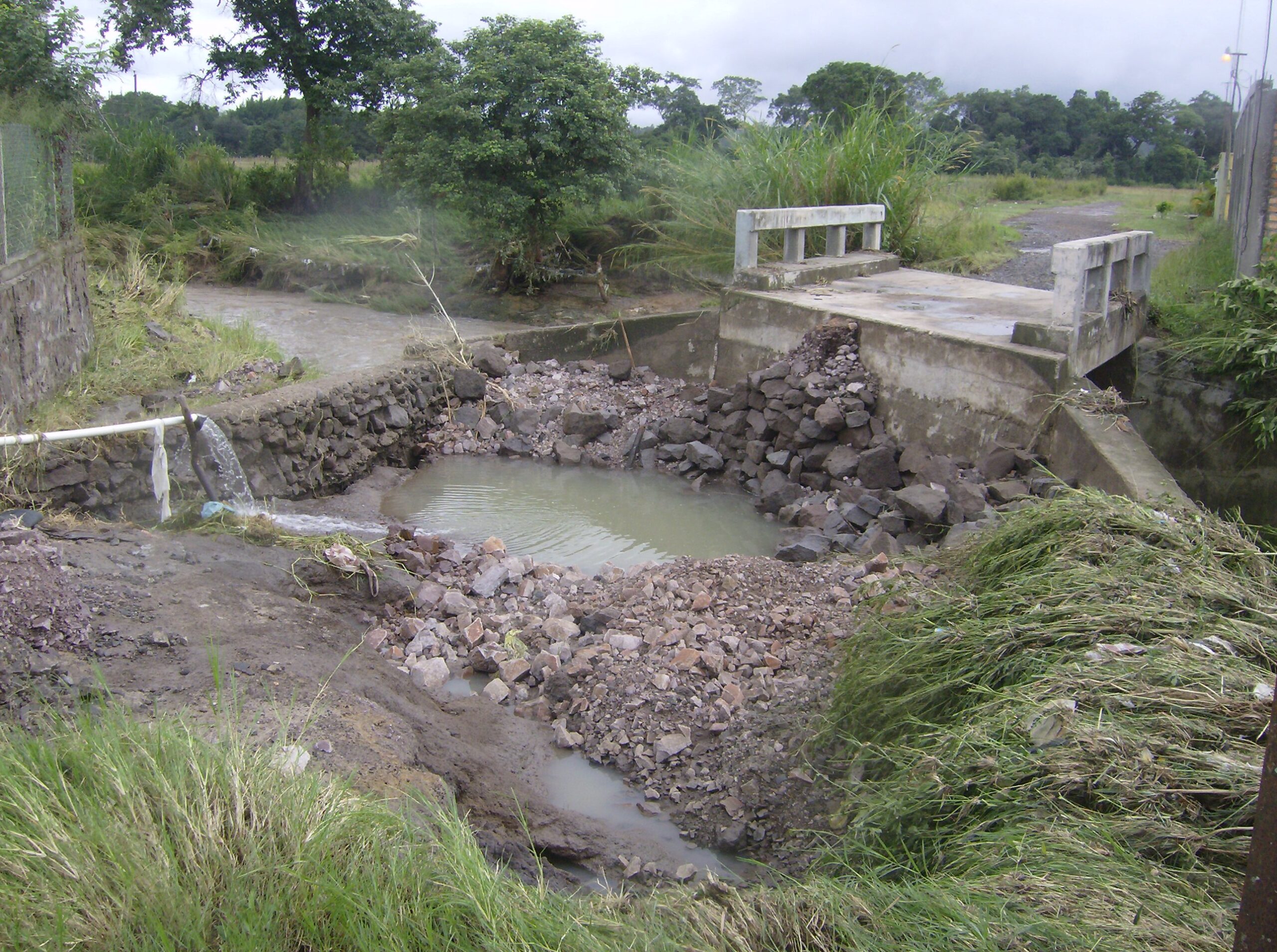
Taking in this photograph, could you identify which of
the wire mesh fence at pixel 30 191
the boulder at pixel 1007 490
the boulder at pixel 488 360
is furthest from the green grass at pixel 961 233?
the wire mesh fence at pixel 30 191

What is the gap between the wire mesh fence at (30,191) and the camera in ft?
23.0

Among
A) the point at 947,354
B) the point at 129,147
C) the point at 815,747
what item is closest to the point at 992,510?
the point at 947,354

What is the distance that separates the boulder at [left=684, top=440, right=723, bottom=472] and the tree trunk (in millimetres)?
9547

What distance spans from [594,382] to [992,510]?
200 inches

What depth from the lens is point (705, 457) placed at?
846cm

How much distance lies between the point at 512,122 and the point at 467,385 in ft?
10.3

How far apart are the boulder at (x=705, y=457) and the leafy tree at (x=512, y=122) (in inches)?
150

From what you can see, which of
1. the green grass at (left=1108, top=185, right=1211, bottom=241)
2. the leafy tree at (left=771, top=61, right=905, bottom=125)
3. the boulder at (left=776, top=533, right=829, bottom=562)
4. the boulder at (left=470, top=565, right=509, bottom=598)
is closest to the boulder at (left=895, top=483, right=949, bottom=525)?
the boulder at (left=776, top=533, right=829, bottom=562)

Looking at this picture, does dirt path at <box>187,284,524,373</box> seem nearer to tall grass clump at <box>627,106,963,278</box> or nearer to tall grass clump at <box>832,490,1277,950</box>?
tall grass clump at <box>627,106,963,278</box>

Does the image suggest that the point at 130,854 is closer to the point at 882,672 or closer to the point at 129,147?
the point at 882,672

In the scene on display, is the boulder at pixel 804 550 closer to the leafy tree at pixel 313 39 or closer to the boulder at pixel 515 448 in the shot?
the boulder at pixel 515 448

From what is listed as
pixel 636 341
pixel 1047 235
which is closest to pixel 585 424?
pixel 636 341

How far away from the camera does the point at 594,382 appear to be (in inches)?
396

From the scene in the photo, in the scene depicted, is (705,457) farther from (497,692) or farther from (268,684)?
(268,684)
